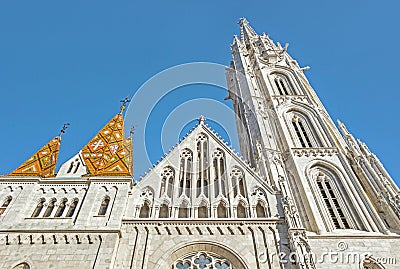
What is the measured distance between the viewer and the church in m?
11.7

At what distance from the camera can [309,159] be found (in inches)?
700

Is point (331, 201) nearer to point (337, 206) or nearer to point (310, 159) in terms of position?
point (337, 206)

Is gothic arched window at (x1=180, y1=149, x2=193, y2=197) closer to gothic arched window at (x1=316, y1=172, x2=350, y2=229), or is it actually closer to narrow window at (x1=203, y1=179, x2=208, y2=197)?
narrow window at (x1=203, y1=179, x2=208, y2=197)

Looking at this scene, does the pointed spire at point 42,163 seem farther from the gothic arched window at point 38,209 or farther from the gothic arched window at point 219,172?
the gothic arched window at point 219,172

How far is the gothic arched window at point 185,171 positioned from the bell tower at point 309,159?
367 centimetres

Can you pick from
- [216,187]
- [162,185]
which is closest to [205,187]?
[216,187]

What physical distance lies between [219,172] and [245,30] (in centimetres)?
2744

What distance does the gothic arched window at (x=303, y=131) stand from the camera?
63.7 ft

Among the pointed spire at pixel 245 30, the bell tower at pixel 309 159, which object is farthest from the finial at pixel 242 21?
the bell tower at pixel 309 159

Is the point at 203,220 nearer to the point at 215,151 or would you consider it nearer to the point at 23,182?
the point at 215,151

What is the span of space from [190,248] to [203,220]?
117 cm

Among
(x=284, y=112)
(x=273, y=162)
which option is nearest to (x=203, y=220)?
(x=273, y=162)

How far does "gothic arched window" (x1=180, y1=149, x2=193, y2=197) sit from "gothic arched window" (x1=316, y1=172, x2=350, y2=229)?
6.39 meters

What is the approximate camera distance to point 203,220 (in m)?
12.8
